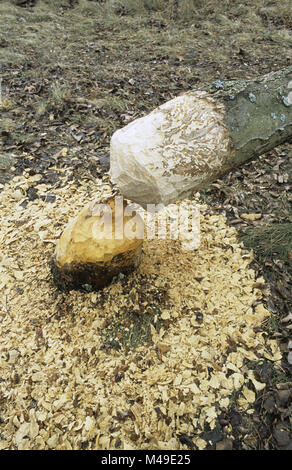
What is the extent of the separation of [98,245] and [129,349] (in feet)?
2.24

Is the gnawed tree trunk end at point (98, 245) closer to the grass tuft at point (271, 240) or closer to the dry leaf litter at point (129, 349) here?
the dry leaf litter at point (129, 349)

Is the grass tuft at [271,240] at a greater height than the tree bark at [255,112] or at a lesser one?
lesser

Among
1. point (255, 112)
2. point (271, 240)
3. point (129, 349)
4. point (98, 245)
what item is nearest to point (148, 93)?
point (271, 240)

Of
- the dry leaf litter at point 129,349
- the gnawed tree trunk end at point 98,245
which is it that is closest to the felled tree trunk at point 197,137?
the gnawed tree trunk end at point 98,245

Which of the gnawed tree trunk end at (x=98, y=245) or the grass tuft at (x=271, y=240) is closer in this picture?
the gnawed tree trunk end at (x=98, y=245)

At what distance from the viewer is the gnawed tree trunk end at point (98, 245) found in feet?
6.27

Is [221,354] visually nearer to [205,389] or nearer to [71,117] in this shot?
[205,389]

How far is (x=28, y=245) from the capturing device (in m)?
2.44

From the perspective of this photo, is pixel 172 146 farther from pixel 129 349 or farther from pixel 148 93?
pixel 148 93

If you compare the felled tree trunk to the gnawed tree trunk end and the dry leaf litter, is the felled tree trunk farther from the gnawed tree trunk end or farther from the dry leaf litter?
the dry leaf litter

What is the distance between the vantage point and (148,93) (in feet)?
14.9

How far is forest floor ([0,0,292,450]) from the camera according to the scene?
2047 mm

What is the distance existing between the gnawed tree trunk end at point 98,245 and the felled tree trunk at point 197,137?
29 centimetres

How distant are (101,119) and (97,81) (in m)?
1.19
